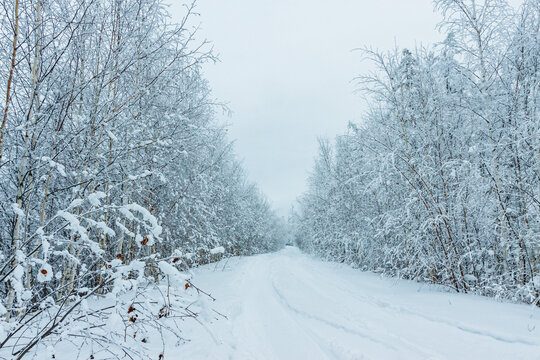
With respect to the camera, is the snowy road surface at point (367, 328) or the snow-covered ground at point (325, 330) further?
the snowy road surface at point (367, 328)

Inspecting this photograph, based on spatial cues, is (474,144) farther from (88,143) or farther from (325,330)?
(88,143)

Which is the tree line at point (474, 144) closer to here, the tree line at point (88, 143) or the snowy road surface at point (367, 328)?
the snowy road surface at point (367, 328)

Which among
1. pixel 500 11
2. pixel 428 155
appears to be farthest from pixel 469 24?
pixel 428 155

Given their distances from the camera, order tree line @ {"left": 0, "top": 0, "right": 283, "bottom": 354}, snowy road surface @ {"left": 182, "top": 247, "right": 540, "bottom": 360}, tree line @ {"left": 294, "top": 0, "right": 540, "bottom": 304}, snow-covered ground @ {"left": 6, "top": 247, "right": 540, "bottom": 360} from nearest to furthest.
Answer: tree line @ {"left": 0, "top": 0, "right": 283, "bottom": 354} < snow-covered ground @ {"left": 6, "top": 247, "right": 540, "bottom": 360} < snowy road surface @ {"left": 182, "top": 247, "right": 540, "bottom": 360} < tree line @ {"left": 294, "top": 0, "right": 540, "bottom": 304}

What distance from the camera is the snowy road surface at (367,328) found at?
372 cm

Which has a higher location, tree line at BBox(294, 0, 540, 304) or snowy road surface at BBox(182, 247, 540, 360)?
tree line at BBox(294, 0, 540, 304)

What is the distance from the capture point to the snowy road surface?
12.2 feet

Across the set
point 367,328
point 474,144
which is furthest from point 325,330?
point 474,144

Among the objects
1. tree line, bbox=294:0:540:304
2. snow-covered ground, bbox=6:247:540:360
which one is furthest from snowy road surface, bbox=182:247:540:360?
tree line, bbox=294:0:540:304

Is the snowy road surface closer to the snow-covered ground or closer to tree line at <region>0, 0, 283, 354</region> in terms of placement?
the snow-covered ground

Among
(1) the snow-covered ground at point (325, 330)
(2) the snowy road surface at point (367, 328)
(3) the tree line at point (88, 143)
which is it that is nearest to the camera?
(3) the tree line at point (88, 143)

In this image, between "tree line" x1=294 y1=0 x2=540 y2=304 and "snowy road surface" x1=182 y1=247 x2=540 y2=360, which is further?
"tree line" x1=294 y1=0 x2=540 y2=304

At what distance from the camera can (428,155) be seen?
7742 mm

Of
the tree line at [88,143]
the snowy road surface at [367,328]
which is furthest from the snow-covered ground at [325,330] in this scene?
the tree line at [88,143]
